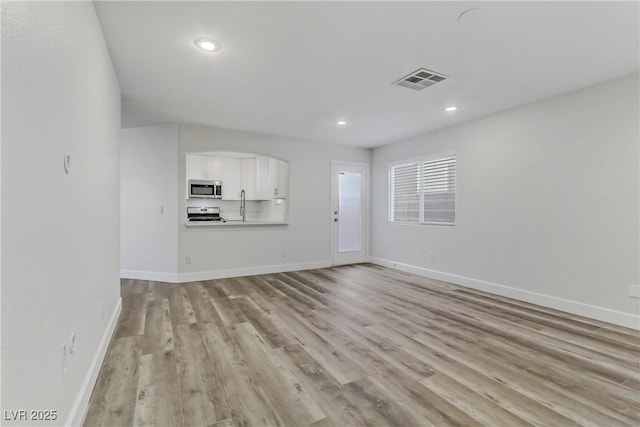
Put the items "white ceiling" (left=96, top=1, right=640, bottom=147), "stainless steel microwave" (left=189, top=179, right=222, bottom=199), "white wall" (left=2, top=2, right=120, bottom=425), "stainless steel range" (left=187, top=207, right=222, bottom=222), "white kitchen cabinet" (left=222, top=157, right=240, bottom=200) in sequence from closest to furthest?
"white wall" (left=2, top=2, right=120, bottom=425) < "white ceiling" (left=96, top=1, right=640, bottom=147) < "stainless steel microwave" (left=189, top=179, right=222, bottom=199) < "stainless steel range" (left=187, top=207, right=222, bottom=222) < "white kitchen cabinet" (left=222, top=157, right=240, bottom=200)

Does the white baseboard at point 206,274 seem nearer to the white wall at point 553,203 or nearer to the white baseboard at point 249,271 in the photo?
the white baseboard at point 249,271

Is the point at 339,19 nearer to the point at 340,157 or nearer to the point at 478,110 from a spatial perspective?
the point at 478,110

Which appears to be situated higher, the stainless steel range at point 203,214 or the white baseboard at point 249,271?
the stainless steel range at point 203,214

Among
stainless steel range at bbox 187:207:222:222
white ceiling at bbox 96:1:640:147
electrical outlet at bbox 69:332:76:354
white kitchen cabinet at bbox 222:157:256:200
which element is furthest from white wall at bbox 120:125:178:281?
electrical outlet at bbox 69:332:76:354

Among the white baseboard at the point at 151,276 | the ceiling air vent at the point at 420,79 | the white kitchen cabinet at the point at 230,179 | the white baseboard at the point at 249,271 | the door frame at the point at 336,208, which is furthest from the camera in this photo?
the white kitchen cabinet at the point at 230,179

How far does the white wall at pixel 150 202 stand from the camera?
4652 mm

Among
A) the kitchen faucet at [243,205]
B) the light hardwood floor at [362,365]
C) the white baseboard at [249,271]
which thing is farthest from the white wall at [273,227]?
the kitchen faucet at [243,205]

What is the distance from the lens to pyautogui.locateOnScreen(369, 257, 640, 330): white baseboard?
2.95 metres

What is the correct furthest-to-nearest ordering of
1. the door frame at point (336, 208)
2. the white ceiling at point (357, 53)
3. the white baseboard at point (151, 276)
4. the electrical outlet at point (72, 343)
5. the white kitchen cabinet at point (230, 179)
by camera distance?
the white kitchen cabinet at point (230, 179) → the door frame at point (336, 208) → the white baseboard at point (151, 276) → the white ceiling at point (357, 53) → the electrical outlet at point (72, 343)

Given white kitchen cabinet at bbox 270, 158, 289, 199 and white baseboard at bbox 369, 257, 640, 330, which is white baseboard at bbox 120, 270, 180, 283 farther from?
white baseboard at bbox 369, 257, 640, 330

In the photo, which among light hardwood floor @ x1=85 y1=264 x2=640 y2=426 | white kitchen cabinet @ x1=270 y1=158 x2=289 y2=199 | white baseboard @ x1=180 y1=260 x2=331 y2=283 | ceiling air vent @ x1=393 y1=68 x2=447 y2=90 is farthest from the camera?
white kitchen cabinet @ x1=270 y1=158 x2=289 y2=199

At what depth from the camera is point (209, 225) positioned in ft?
15.9

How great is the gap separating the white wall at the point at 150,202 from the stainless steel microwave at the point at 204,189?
74.4 inches

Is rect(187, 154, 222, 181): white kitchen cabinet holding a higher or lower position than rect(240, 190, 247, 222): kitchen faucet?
higher
